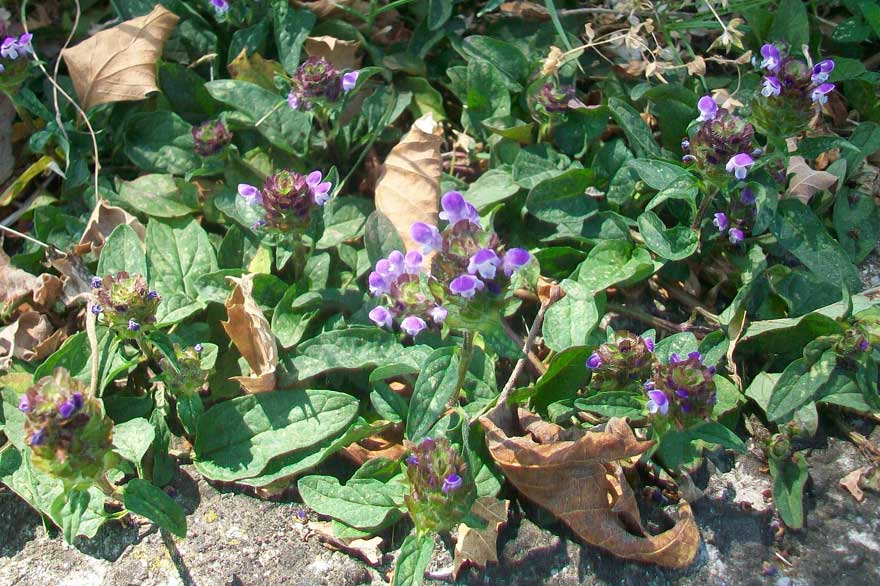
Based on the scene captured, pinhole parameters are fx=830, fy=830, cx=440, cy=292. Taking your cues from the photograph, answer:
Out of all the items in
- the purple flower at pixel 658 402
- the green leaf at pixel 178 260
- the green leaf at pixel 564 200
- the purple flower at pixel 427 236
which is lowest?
the green leaf at pixel 178 260

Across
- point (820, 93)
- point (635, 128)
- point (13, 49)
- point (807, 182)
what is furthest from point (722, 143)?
point (13, 49)

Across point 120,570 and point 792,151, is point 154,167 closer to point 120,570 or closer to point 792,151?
point 120,570

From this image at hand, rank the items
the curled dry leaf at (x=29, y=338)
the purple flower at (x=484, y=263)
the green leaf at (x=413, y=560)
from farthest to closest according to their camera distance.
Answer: the curled dry leaf at (x=29, y=338), the green leaf at (x=413, y=560), the purple flower at (x=484, y=263)

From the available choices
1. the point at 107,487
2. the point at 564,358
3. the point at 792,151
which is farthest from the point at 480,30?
the point at 107,487

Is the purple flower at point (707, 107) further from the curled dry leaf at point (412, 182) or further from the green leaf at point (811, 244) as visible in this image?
the curled dry leaf at point (412, 182)

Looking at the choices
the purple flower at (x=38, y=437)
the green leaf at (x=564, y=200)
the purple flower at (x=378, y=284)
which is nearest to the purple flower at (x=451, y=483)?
the purple flower at (x=378, y=284)

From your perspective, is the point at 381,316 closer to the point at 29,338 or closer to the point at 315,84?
the point at 315,84
